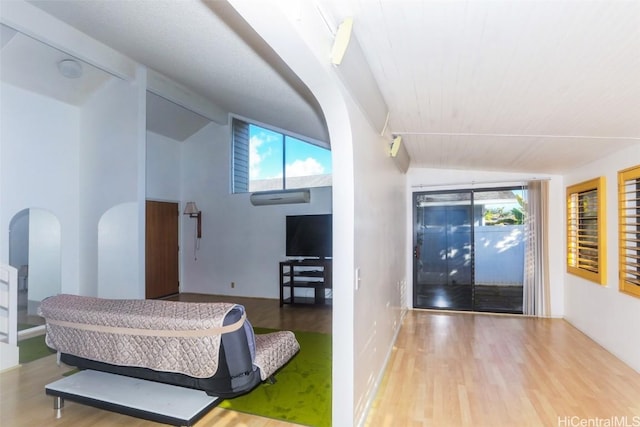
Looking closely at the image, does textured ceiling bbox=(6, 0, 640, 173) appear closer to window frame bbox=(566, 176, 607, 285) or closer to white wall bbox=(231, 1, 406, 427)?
white wall bbox=(231, 1, 406, 427)

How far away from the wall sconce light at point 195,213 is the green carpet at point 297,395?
3630mm

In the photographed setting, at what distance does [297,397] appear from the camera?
2574mm

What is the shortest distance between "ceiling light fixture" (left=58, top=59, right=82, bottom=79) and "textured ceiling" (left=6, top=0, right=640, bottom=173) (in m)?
0.70

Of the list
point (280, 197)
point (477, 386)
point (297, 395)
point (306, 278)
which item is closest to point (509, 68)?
point (477, 386)

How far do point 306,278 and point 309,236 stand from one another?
97cm

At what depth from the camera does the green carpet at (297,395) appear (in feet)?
7.66

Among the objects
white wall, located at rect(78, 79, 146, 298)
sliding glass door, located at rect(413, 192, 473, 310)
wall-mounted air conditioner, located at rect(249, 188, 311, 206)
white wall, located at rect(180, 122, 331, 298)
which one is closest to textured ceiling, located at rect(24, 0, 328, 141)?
white wall, located at rect(78, 79, 146, 298)

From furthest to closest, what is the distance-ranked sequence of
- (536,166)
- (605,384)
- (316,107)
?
1. (536,166)
2. (316,107)
3. (605,384)

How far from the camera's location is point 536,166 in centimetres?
424

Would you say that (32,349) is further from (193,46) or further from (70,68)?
(193,46)

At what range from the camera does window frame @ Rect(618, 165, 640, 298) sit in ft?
9.84

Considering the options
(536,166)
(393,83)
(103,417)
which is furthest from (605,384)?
(103,417)

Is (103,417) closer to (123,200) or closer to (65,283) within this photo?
(123,200)

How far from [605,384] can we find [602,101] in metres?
2.32
